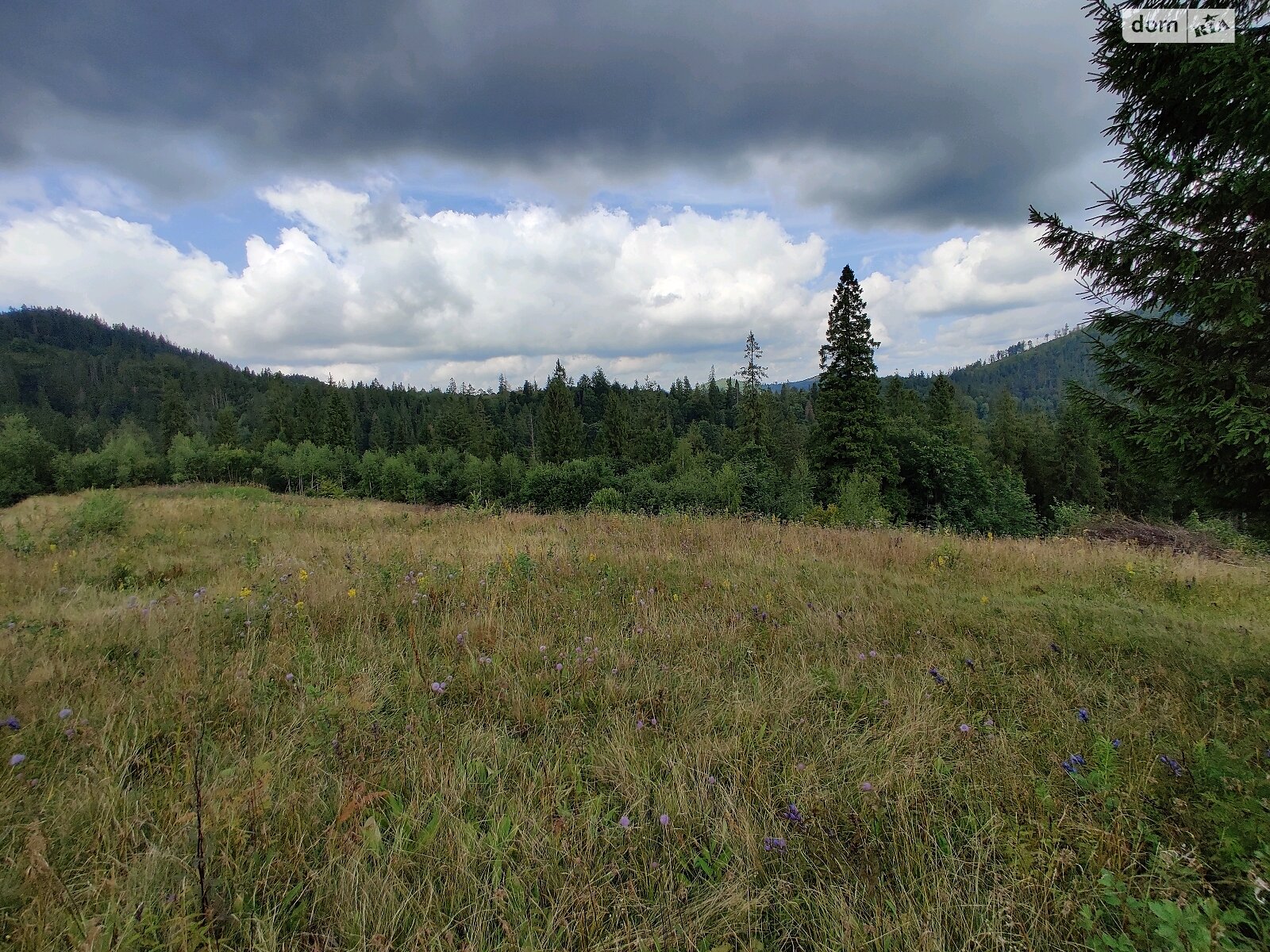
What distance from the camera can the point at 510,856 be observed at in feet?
6.59

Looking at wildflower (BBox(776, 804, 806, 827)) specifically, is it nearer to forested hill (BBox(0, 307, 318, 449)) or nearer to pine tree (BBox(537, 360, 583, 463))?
pine tree (BBox(537, 360, 583, 463))

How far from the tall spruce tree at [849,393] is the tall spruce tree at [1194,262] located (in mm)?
24411

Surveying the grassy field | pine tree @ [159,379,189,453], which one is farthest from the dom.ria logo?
pine tree @ [159,379,189,453]

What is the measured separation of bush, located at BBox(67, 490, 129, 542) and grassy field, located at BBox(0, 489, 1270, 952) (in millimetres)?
4278

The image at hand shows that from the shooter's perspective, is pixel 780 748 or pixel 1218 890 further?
pixel 780 748

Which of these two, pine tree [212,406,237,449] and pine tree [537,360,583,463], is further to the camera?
pine tree [212,406,237,449]

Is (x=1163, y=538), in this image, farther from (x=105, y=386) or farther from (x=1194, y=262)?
(x=105, y=386)

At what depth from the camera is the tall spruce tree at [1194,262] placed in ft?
10.6

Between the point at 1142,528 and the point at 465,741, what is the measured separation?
2243cm

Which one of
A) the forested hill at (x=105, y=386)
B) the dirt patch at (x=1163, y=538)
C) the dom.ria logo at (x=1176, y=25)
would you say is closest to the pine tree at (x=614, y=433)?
the dirt patch at (x=1163, y=538)

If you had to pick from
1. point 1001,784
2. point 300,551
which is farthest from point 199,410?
point 1001,784

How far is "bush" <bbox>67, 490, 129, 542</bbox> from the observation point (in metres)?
8.42

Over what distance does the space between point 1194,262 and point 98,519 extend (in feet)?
47.8

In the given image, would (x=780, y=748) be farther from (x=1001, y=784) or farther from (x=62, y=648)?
(x=62, y=648)
